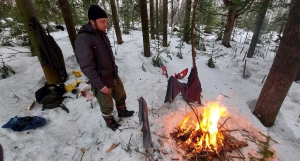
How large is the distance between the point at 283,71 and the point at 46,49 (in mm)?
6052

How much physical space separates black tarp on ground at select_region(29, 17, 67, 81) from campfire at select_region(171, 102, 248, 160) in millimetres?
4001

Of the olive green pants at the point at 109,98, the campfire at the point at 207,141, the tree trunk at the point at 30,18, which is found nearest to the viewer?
the campfire at the point at 207,141

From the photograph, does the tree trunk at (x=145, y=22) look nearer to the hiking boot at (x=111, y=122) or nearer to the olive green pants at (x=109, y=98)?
the olive green pants at (x=109, y=98)

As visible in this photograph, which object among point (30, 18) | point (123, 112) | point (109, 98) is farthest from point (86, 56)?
point (30, 18)

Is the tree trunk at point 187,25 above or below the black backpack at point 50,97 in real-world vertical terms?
above

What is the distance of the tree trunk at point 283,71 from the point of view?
3.39 m

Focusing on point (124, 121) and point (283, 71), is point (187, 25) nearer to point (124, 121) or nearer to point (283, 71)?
point (283, 71)

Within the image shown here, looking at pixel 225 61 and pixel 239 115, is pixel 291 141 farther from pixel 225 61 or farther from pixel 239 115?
pixel 225 61

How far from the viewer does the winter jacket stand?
281cm

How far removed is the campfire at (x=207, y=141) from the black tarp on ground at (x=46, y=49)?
13.1ft

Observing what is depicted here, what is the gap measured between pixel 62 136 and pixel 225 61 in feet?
30.9

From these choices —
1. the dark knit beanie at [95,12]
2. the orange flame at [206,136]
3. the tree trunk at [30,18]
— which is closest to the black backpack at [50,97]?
the tree trunk at [30,18]

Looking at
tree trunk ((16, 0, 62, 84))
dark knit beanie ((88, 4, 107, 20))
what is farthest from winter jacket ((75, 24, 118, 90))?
tree trunk ((16, 0, 62, 84))

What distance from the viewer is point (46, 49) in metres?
4.74
